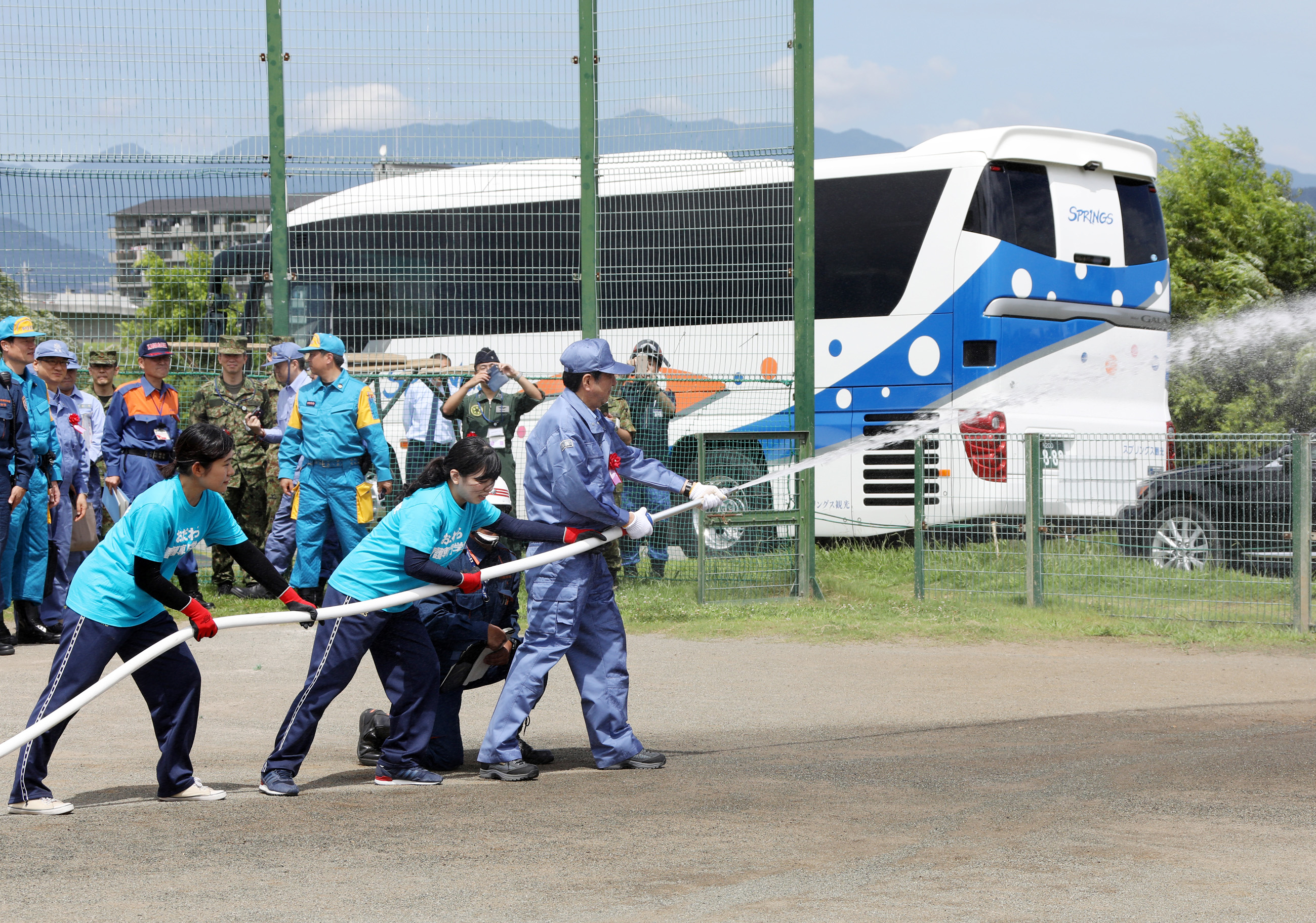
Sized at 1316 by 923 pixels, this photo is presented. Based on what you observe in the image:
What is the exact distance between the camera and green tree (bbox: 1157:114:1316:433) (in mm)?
27734

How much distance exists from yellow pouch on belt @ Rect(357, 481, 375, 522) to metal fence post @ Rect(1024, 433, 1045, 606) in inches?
201

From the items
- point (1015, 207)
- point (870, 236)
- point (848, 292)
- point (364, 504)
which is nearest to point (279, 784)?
point (364, 504)

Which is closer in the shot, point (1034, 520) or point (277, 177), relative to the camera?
point (1034, 520)

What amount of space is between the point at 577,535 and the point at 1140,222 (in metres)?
10.7

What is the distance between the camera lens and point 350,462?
9.00 m

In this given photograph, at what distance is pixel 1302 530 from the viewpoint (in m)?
9.72

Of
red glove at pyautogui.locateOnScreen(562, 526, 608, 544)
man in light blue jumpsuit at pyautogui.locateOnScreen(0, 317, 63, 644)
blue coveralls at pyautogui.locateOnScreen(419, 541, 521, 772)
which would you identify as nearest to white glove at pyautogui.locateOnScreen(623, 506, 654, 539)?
red glove at pyautogui.locateOnScreen(562, 526, 608, 544)

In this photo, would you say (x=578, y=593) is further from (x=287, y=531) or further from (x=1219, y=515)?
(x=1219, y=515)

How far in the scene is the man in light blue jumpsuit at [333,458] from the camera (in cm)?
891

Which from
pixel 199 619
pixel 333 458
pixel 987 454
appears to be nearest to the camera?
pixel 199 619

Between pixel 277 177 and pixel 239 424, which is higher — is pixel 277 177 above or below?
above

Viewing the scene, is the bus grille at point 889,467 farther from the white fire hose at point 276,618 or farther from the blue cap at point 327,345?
the white fire hose at point 276,618

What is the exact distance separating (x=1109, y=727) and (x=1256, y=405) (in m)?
23.2

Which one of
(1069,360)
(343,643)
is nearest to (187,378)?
(343,643)
